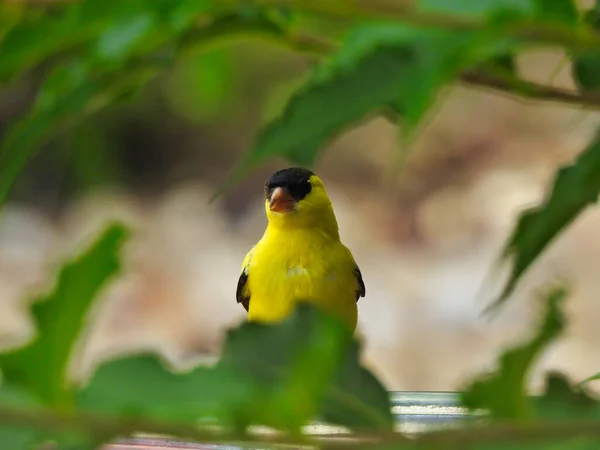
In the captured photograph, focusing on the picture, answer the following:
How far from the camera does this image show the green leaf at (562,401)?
21 cm

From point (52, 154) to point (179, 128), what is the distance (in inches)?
15.9

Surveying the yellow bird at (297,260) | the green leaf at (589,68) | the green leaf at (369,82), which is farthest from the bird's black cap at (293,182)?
the green leaf at (369,82)

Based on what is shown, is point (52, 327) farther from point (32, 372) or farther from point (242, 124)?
point (242, 124)

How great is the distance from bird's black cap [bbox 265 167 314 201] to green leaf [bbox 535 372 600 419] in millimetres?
777

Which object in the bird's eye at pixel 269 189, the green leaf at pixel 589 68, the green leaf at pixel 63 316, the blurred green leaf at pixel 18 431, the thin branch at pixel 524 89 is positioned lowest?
the blurred green leaf at pixel 18 431

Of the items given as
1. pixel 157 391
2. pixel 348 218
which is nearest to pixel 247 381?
pixel 157 391

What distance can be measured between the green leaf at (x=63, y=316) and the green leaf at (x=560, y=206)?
133mm

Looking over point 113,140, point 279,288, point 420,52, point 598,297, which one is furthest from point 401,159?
point 113,140

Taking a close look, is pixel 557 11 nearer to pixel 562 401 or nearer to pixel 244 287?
pixel 562 401

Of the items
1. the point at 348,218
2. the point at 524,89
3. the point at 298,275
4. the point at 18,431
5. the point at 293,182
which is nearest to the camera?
the point at 18,431

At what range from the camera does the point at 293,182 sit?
1016 millimetres

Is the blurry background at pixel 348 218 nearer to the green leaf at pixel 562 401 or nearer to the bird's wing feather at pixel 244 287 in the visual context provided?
the bird's wing feather at pixel 244 287

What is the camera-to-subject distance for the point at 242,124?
2797 millimetres

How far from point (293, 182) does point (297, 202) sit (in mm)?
35
